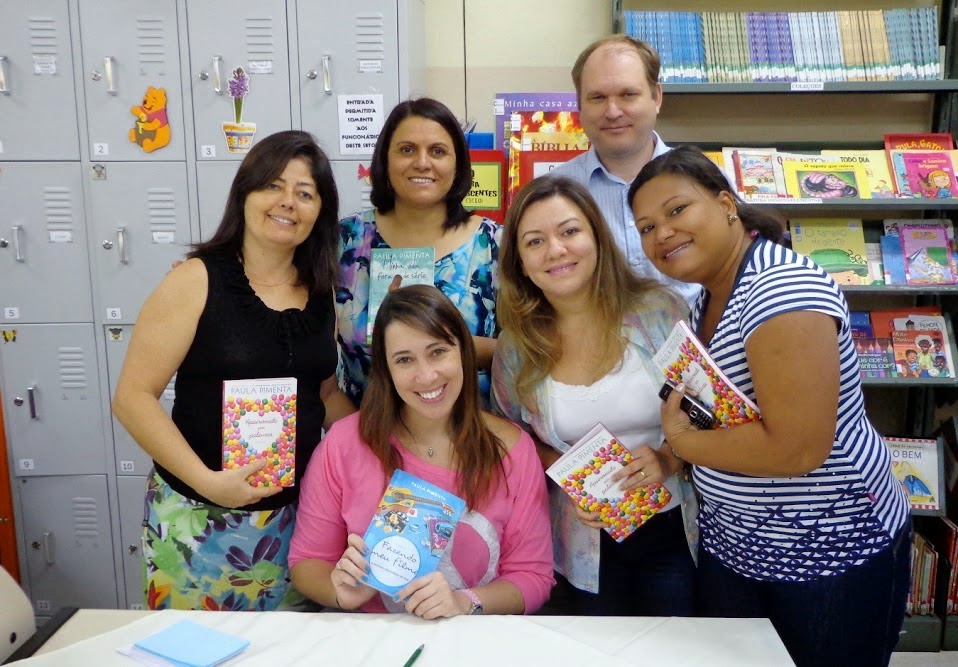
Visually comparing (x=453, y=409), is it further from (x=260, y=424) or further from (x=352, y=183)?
(x=352, y=183)

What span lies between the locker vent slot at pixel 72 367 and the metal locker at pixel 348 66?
149cm

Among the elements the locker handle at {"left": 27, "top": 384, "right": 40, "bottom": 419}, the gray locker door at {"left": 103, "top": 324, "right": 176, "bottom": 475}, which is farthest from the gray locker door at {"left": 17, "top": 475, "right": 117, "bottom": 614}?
the locker handle at {"left": 27, "top": 384, "right": 40, "bottom": 419}

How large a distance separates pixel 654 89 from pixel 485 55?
1526 mm

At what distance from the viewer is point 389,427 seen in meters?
1.80

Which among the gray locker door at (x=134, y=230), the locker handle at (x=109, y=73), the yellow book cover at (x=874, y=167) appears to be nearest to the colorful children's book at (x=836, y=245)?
the yellow book cover at (x=874, y=167)

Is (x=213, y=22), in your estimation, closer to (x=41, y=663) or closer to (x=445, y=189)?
(x=445, y=189)

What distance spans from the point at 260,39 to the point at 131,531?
2.33m

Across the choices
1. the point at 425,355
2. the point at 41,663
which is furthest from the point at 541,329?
the point at 41,663

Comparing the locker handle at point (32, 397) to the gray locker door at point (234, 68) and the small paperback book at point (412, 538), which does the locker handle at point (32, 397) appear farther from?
the small paperback book at point (412, 538)

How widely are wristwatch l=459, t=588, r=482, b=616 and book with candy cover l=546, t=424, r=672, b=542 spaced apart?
319mm

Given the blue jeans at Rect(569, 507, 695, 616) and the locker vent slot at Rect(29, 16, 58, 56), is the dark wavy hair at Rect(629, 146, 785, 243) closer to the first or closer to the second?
the blue jeans at Rect(569, 507, 695, 616)

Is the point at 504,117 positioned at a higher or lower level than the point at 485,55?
lower

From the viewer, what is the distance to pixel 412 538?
151 cm

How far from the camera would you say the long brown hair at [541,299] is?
1860 millimetres
